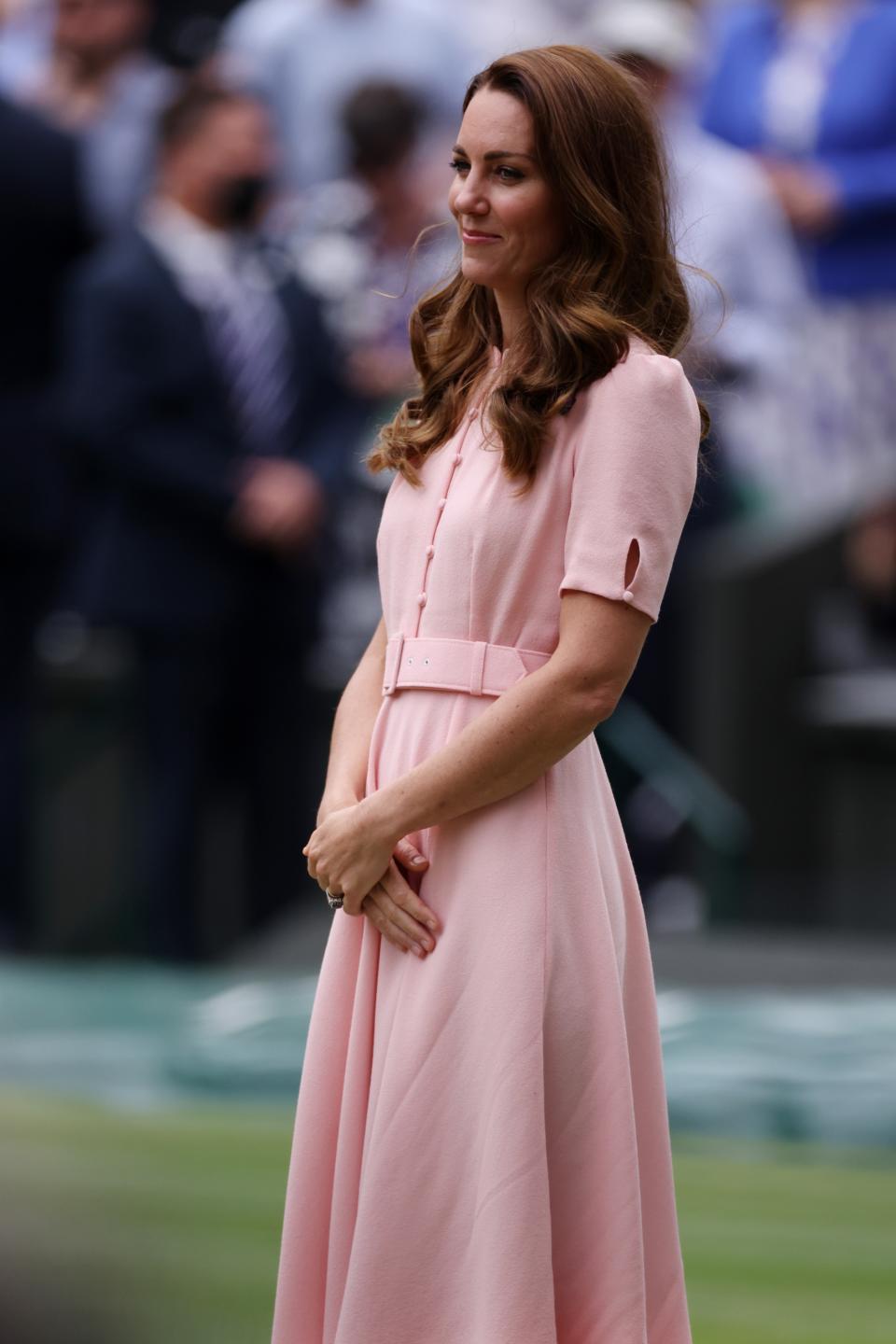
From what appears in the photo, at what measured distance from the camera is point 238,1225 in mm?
4371

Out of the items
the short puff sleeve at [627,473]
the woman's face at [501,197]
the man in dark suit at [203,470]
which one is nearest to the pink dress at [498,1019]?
the short puff sleeve at [627,473]

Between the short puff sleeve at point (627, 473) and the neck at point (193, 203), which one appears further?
the neck at point (193, 203)

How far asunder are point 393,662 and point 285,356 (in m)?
3.84

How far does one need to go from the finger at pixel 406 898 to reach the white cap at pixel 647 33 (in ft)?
12.8

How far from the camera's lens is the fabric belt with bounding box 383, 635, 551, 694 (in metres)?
2.54

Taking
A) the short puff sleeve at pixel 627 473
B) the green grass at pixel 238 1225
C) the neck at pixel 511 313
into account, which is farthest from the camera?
the green grass at pixel 238 1225

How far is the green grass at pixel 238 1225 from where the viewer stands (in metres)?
3.82

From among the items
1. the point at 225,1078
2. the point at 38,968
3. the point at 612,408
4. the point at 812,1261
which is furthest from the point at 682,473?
the point at 38,968

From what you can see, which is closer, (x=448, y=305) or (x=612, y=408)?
(x=612, y=408)

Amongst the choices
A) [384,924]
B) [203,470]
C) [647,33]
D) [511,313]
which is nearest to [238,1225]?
[384,924]

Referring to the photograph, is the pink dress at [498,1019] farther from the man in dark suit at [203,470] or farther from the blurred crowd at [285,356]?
the man in dark suit at [203,470]

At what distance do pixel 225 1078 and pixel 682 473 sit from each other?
3.19 metres

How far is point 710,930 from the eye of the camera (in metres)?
6.27

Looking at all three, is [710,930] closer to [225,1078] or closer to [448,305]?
[225,1078]
